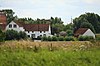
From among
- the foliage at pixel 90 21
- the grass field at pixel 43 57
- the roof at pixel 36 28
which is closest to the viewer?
the grass field at pixel 43 57

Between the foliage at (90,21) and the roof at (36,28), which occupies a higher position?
the foliage at (90,21)

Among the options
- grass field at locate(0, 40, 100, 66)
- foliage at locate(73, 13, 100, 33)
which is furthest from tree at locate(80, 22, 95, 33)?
grass field at locate(0, 40, 100, 66)

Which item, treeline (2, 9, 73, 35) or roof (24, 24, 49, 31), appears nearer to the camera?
roof (24, 24, 49, 31)

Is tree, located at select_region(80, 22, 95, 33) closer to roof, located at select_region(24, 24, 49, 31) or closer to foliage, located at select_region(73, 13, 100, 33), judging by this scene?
foliage, located at select_region(73, 13, 100, 33)

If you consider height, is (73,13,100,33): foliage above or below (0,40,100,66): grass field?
above

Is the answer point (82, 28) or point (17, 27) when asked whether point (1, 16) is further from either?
point (82, 28)

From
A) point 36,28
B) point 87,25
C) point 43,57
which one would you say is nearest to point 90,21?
point 87,25

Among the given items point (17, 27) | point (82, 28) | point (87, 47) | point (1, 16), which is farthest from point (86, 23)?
point (87, 47)

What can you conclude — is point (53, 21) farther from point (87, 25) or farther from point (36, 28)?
point (87, 25)

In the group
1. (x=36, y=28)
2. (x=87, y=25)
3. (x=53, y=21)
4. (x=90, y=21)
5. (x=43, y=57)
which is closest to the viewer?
(x=43, y=57)

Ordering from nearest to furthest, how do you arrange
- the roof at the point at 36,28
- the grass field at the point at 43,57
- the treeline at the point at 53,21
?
the grass field at the point at 43,57, the roof at the point at 36,28, the treeline at the point at 53,21

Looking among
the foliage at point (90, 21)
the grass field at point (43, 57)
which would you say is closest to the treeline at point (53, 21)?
the foliage at point (90, 21)

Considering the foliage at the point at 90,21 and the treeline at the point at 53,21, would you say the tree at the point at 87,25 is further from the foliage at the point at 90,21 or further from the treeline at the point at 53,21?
the treeline at the point at 53,21

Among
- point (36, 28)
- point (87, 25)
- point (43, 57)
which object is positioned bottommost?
point (36, 28)
